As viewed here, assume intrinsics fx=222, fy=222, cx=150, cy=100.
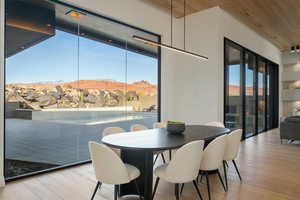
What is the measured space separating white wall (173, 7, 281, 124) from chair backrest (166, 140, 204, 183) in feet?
10.6

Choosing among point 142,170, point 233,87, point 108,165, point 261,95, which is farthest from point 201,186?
point 261,95

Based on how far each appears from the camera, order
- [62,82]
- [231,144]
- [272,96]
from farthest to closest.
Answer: [272,96] → [62,82] → [231,144]

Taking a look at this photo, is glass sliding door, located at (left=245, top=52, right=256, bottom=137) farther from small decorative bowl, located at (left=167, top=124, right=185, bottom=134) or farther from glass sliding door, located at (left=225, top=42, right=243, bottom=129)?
small decorative bowl, located at (left=167, top=124, right=185, bottom=134)

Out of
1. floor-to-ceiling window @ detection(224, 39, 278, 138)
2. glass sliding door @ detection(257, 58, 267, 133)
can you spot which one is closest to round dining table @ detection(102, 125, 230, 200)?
floor-to-ceiling window @ detection(224, 39, 278, 138)

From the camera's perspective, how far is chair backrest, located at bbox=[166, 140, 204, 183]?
2268 mm

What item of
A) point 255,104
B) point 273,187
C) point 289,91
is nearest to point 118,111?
point 273,187

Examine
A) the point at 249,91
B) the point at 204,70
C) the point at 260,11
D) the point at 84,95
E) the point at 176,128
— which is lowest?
the point at 176,128

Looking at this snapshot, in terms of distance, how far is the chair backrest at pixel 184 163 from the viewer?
2.27 m

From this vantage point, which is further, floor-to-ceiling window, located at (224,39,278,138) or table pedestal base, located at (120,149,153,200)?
floor-to-ceiling window, located at (224,39,278,138)

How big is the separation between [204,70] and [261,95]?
378 centimetres

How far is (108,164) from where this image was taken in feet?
7.27

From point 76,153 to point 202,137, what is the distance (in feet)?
8.48

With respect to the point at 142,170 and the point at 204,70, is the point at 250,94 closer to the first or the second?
the point at 204,70

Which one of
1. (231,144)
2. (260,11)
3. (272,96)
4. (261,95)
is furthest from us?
(272,96)
